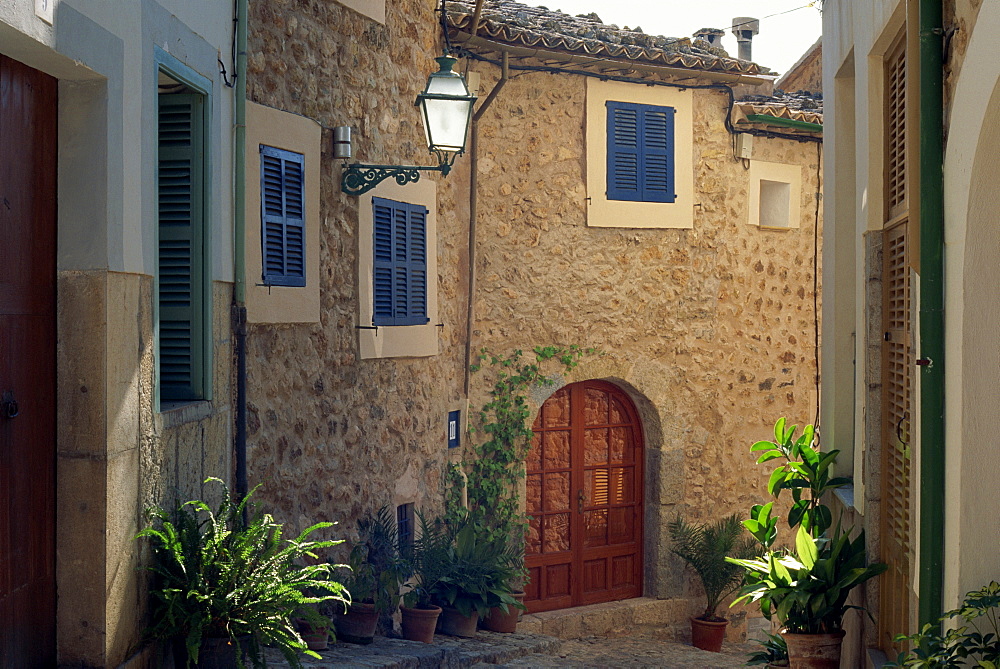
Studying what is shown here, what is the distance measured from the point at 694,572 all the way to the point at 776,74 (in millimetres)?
5315

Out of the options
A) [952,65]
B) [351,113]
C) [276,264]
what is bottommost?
[276,264]

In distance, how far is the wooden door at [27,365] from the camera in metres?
3.88

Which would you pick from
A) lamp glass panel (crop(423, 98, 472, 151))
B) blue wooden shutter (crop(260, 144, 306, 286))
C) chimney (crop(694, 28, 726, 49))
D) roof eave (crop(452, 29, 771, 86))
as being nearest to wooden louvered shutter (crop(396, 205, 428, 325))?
lamp glass panel (crop(423, 98, 472, 151))

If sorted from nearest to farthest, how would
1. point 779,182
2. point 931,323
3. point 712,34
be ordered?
point 931,323 < point 779,182 < point 712,34

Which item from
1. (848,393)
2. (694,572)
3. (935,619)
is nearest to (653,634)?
(694,572)

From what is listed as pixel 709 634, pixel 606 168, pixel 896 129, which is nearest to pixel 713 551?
pixel 709 634

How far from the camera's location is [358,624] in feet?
24.2

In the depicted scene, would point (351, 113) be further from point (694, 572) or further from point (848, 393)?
point (694, 572)

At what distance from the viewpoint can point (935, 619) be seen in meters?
3.68

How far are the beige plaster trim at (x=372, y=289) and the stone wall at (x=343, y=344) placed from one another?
81mm

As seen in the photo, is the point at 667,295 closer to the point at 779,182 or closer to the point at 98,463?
the point at 779,182

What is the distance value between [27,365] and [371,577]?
13.1 feet

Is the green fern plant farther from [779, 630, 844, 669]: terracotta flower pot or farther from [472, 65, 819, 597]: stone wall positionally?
[779, 630, 844, 669]: terracotta flower pot

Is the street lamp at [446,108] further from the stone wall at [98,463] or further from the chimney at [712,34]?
the chimney at [712,34]
